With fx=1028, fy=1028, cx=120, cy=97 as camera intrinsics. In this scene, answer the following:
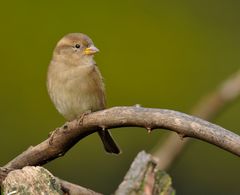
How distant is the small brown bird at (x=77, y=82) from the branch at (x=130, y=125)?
1074mm

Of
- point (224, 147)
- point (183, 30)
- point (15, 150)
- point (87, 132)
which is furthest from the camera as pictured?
point (183, 30)

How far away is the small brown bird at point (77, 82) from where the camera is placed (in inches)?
216

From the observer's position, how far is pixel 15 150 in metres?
7.12

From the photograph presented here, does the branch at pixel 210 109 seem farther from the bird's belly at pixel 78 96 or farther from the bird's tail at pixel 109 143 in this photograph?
the bird's belly at pixel 78 96

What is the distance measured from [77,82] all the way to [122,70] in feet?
6.05

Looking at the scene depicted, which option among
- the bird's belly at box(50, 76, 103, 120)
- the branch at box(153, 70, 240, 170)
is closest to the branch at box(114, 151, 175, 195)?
the bird's belly at box(50, 76, 103, 120)

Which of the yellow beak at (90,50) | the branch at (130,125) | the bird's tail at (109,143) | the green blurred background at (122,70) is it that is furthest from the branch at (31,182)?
the green blurred background at (122,70)

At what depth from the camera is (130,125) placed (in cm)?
397

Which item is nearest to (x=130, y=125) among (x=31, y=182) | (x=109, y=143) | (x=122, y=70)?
(x=31, y=182)

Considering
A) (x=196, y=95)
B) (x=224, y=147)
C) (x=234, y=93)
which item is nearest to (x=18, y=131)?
(x=196, y=95)

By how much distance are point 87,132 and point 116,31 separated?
3.23m

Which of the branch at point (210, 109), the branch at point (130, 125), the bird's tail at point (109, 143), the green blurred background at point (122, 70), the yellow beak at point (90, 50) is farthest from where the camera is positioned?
the green blurred background at point (122, 70)

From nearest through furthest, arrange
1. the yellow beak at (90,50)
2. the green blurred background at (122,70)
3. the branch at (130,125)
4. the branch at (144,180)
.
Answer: the branch at (130,125)
the branch at (144,180)
the yellow beak at (90,50)
the green blurred background at (122,70)

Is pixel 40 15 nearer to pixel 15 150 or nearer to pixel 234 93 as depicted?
pixel 15 150
